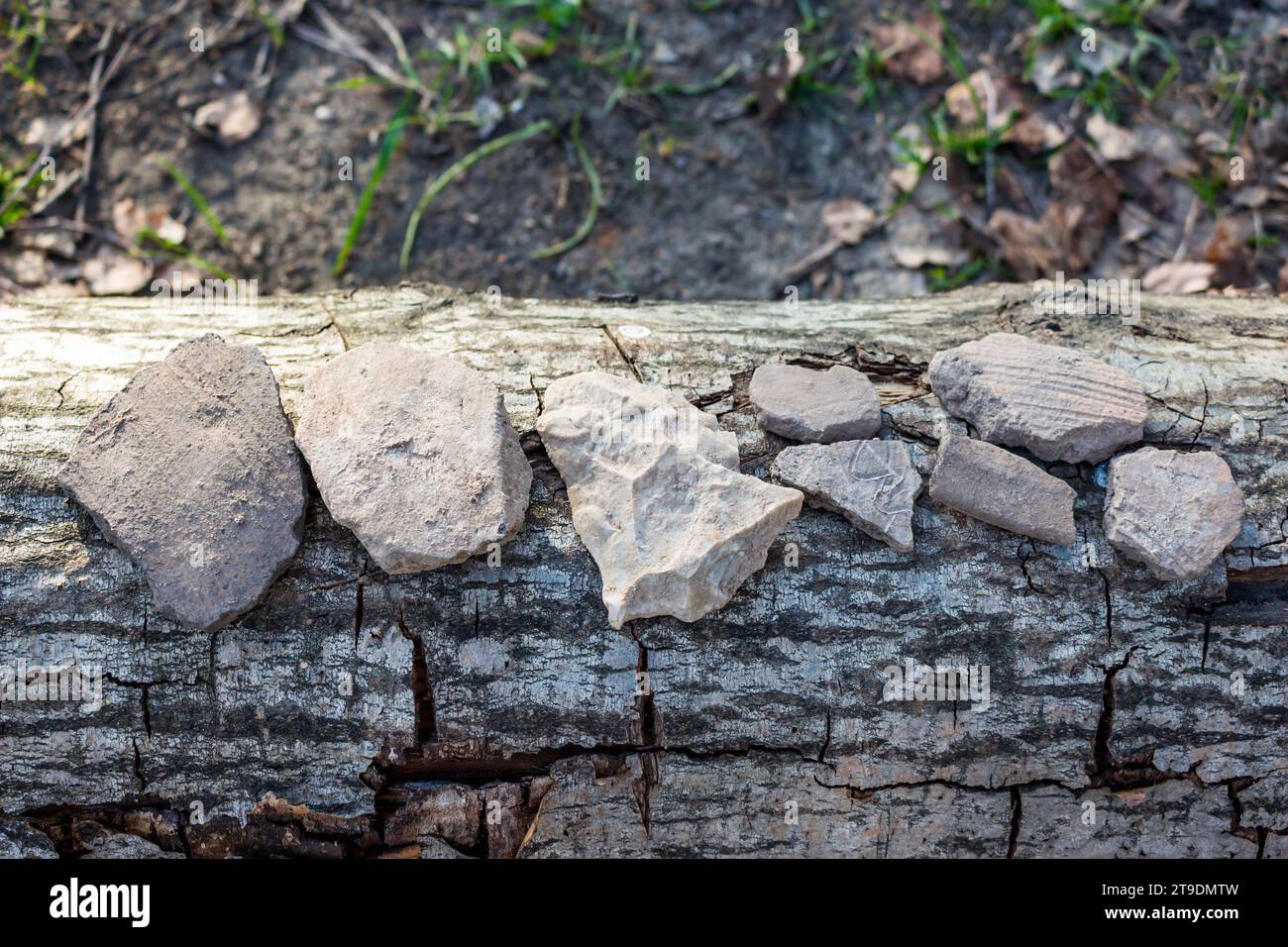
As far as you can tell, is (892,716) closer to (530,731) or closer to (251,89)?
(530,731)

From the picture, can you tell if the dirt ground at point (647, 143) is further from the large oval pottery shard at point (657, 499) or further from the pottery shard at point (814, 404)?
the large oval pottery shard at point (657, 499)

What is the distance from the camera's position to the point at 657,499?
177 cm

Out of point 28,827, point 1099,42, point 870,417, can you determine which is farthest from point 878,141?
point 28,827

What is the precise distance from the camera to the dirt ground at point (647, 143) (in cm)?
324

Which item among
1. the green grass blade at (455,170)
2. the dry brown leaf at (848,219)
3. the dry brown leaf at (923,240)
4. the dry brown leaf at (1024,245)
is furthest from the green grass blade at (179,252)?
the dry brown leaf at (1024,245)

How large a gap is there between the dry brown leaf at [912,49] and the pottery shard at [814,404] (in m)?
2.04

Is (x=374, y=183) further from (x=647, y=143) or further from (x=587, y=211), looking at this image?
(x=647, y=143)

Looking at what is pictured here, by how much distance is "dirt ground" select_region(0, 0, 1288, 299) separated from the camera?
324 centimetres

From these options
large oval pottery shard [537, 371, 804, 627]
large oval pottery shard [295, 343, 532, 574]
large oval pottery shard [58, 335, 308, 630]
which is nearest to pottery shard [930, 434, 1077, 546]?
large oval pottery shard [537, 371, 804, 627]

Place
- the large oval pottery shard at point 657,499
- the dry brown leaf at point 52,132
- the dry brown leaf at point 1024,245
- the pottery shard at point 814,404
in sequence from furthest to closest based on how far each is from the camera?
the dry brown leaf at point 52,132 < the dry brown leaf at point 1024,245 < the pottery shard at point 814,404 < the large oval pottery shard at point 657,499

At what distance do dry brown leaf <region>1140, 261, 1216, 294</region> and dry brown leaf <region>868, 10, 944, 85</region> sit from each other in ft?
3.42

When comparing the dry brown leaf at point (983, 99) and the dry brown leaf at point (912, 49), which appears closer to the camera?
the dry brown leaf at point (983, 99)

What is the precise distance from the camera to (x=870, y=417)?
1.88m

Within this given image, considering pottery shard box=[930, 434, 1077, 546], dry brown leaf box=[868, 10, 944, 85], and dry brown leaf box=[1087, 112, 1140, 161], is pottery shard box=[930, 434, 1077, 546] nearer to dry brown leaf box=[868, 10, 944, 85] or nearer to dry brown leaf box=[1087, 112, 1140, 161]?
dry brown leaf box=[1087, 112, 1140, 161]
